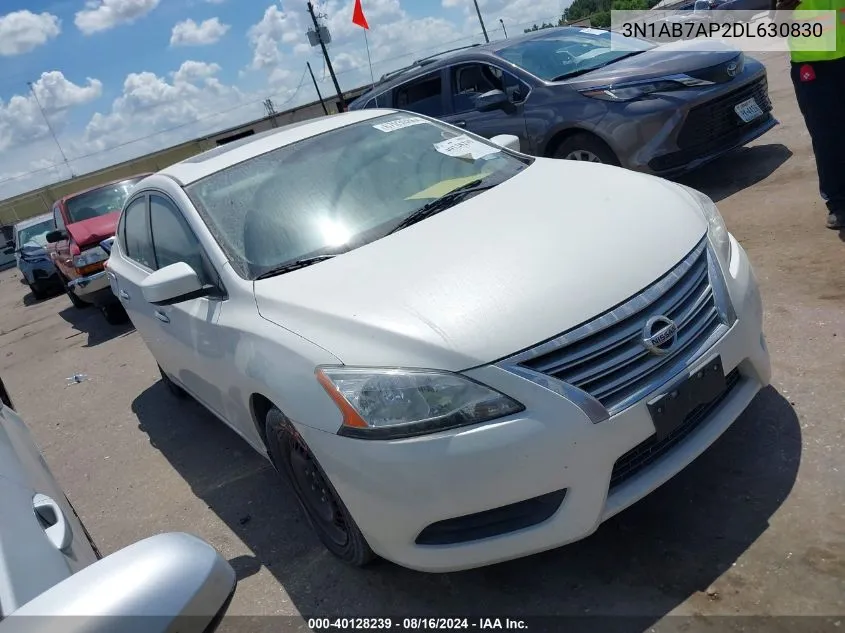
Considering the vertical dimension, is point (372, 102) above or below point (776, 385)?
above

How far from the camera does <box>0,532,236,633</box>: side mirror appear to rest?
111 cm

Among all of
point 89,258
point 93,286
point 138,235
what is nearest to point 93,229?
point 89,258

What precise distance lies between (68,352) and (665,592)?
7.97 m

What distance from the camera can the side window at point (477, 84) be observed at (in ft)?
22.2

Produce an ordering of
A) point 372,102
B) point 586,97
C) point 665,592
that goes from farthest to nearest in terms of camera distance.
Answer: point 372,102
point 586,97
point 665,592

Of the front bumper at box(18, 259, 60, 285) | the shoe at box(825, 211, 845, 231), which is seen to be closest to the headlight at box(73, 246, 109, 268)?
the front bumper at box(18, 259, 60, 285)

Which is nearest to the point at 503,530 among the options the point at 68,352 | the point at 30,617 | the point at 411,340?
the point at 411,340

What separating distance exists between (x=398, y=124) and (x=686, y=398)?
2347 millimetres

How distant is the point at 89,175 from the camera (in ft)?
130

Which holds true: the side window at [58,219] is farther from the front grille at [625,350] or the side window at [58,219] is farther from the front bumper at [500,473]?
the front grille at [625,350]

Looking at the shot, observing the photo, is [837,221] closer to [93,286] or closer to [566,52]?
[566,52]

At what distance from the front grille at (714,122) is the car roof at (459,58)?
189 cm

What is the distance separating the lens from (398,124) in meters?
3.93

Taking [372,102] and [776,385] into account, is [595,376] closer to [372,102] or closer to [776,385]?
[776,385]
